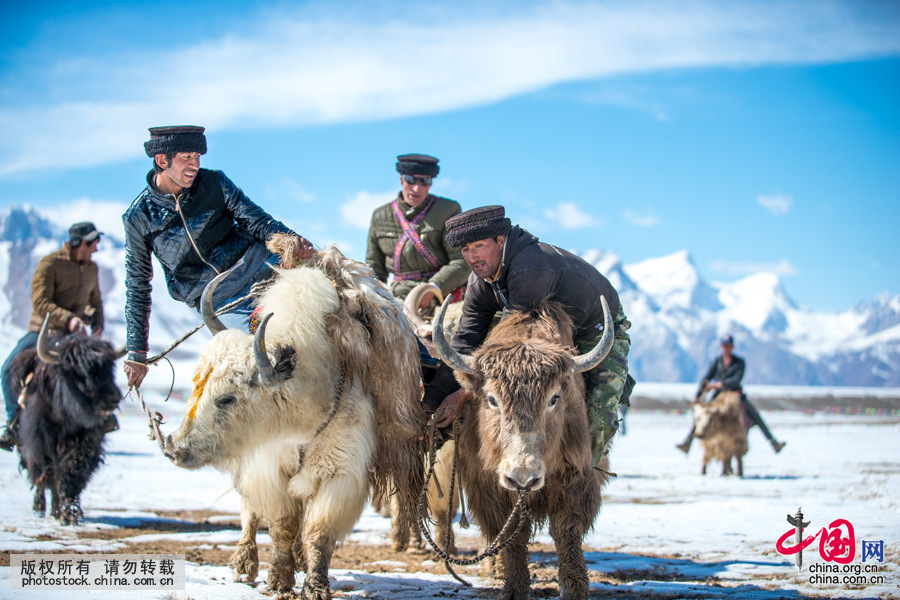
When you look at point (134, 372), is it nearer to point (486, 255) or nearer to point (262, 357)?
point (262, 357)

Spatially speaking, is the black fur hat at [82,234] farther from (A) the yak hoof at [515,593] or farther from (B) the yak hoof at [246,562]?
(A) the yak hoof at [515,593]

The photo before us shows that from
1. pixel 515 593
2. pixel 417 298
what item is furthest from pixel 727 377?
pixel 515 593

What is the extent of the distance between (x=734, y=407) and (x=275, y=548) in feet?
32.5

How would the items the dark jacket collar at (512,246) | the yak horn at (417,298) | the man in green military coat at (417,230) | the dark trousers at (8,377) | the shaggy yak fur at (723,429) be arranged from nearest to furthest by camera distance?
the dark jacket collar at (512,246)
the yak horn at (417,298)
the man in green military coat at (417,230)
the dark trousers at (8,377)
the shaggy yak fur at (723,429)

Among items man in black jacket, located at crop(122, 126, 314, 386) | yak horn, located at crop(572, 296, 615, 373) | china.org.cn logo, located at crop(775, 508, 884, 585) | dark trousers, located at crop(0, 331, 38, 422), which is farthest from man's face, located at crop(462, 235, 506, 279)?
dark trousers, located at crop(0, 331, 38, 422)

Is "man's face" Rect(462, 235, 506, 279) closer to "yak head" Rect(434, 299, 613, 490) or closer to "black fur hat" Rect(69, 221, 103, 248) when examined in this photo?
"yak head" Rect(434, 299, 613, 490)

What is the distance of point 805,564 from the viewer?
5.04m

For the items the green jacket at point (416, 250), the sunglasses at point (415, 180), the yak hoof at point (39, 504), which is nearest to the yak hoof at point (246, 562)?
the green jacket at point (416, 250)

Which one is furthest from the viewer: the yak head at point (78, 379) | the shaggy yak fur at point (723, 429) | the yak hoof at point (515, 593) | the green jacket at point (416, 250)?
the shaggy yak fur at point (723, 429)

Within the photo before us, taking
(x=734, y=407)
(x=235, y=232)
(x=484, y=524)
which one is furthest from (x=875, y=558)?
(x=734, y=407)

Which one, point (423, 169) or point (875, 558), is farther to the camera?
point (423, 169)

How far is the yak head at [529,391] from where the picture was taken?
11.7ft

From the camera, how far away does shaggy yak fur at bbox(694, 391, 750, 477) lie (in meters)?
12.0

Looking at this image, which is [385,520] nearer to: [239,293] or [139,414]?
[239,293]
